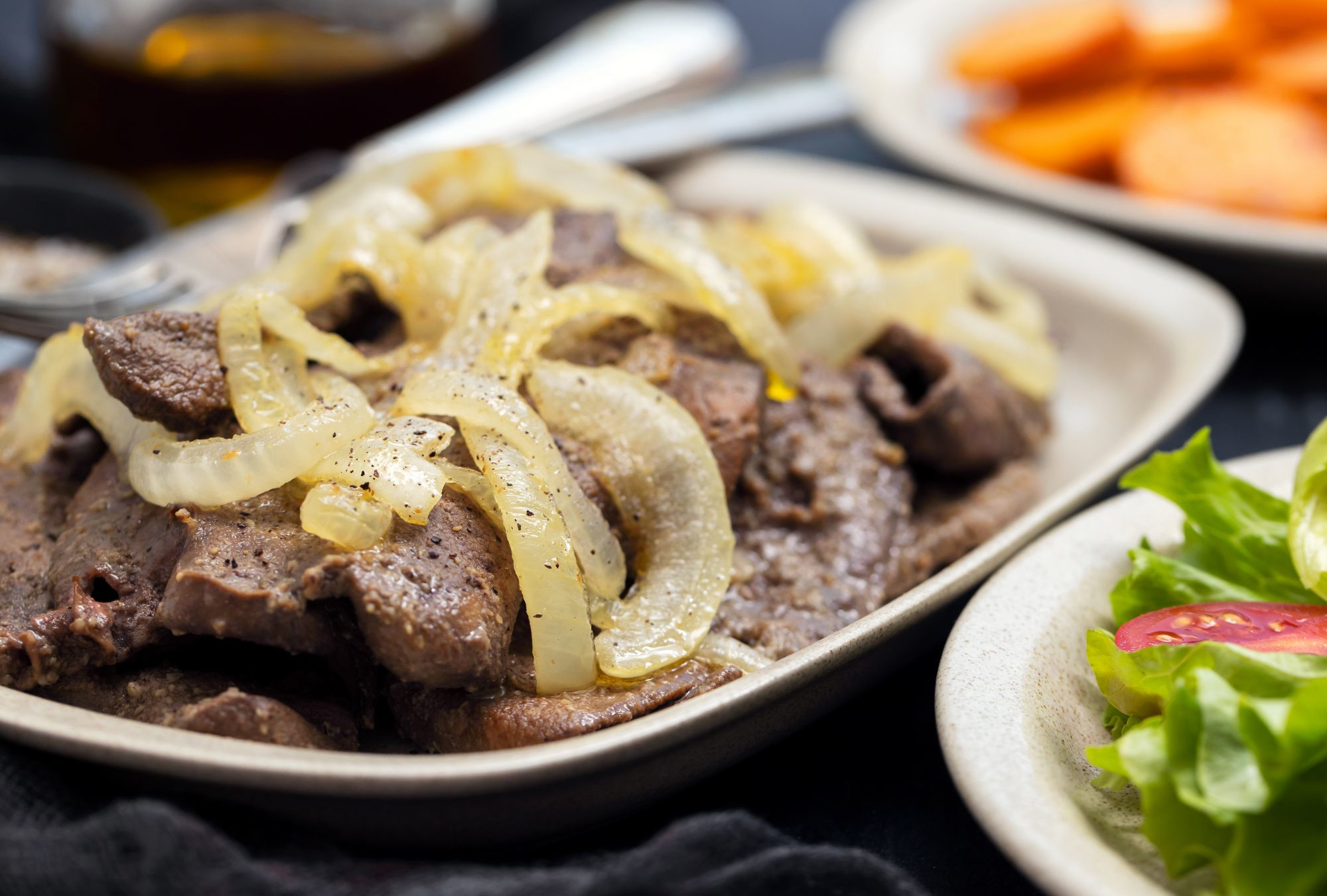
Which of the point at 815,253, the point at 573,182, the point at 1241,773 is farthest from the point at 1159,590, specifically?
the point at 573,182

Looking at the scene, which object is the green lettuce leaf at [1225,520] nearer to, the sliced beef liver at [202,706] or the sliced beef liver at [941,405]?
the sliced beef liver at [941,405]

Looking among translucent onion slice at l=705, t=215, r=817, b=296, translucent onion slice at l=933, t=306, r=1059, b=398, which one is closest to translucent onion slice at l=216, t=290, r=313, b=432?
translucent onion slice at l=705, t=215, r=817, b=296

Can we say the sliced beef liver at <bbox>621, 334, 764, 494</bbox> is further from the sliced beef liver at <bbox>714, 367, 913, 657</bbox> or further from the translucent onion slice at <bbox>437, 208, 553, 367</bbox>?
the translucent onion slice at <bbox>437, 208, 553, 367</bbox>

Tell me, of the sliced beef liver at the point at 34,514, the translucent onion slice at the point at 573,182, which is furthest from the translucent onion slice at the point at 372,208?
the sliced beef liver at the point at 34,514

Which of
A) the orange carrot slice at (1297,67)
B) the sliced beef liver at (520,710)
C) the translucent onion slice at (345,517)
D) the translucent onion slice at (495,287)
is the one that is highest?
the translucent onion slice at (495,287)

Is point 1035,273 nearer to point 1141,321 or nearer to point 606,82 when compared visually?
point 1141,321

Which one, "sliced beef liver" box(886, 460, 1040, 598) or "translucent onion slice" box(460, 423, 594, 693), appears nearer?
"translucent onion slice" box(460, 423, 594, 693)

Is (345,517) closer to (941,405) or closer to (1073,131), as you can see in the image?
(941,405)
